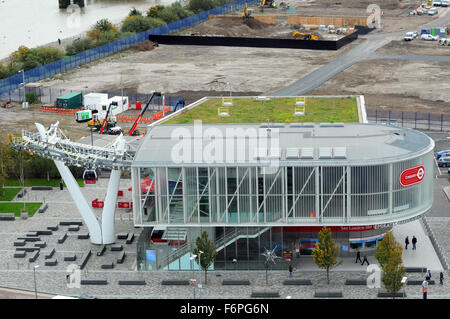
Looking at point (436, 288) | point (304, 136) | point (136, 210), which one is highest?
point (304, 136)

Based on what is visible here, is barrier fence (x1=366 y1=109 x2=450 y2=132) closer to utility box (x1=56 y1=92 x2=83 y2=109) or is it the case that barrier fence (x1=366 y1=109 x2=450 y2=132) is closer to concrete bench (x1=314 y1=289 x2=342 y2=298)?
utility box (x1=56 y1=92 x2=83 y2=109)

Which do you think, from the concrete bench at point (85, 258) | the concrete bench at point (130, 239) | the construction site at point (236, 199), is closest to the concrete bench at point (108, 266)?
the construction site at point (236, 199)

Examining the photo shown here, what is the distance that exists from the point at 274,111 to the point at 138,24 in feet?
280

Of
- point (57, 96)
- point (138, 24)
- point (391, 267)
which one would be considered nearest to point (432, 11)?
point (138, 24)

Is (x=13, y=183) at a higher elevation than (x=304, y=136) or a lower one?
lower

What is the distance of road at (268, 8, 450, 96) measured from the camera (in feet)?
343

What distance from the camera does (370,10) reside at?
17025cm

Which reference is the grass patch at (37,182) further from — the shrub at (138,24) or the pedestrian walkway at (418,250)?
the shrub at (138,24)

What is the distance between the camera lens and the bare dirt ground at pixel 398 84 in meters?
95.1

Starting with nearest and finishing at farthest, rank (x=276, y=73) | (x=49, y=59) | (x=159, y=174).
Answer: (x=159, y=174) < (x=276, y=73) < (x=49, y=59)

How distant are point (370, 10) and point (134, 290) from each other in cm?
13577

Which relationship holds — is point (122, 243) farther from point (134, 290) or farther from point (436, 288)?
point (436, 288)

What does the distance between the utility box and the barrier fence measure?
3594cm

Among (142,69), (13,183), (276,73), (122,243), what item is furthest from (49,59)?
(122,243)
